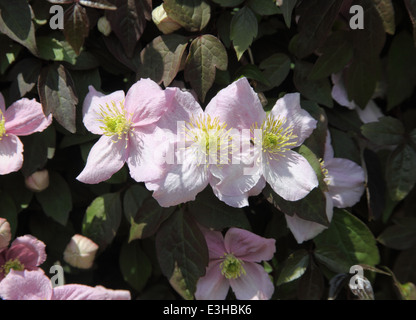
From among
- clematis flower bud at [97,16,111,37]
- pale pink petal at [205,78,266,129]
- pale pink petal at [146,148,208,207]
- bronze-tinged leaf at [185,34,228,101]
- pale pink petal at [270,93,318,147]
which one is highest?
clematis flower bud at [97,16,111,37]

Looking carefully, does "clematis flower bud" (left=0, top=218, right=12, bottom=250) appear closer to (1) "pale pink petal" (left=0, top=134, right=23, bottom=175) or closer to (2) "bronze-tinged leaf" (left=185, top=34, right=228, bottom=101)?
(1) "pale pink petal" (left=0, top=134, right=23, bottom=175)

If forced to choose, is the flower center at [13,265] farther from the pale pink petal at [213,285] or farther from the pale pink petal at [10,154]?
the pale pink petal at [213,285]

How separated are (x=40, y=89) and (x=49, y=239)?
306mm

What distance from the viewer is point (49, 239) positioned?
0.99m

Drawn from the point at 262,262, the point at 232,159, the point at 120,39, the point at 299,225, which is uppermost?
the point at 120,39

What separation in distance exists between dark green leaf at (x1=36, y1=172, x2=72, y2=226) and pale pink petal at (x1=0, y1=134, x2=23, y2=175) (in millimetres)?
112

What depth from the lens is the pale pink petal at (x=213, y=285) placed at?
2.96ft

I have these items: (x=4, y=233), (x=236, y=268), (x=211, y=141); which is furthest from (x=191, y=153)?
(x=4, y=233)

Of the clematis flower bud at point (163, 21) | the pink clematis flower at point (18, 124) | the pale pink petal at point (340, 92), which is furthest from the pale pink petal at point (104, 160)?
the pale pink petal at point (340, 92)

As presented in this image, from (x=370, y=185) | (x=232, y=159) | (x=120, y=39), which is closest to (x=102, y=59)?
(x=120, y=39)

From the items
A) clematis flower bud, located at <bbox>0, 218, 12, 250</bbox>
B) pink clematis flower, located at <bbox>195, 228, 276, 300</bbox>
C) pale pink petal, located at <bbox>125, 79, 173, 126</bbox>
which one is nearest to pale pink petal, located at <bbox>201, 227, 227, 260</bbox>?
pink clematis flower, located at <bbox>195, 228, 276, 300</bbox>

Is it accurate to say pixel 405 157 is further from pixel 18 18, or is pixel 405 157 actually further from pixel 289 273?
pixel 18 18

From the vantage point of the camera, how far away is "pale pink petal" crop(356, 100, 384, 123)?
3.28ft

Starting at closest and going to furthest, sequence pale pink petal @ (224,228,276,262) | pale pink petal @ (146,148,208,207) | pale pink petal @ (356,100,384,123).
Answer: pale pink petal @ (146,148,208,207) → pale pink petal @ (224,228,276,262) → pale pink petal @ (356,100,384,123)
